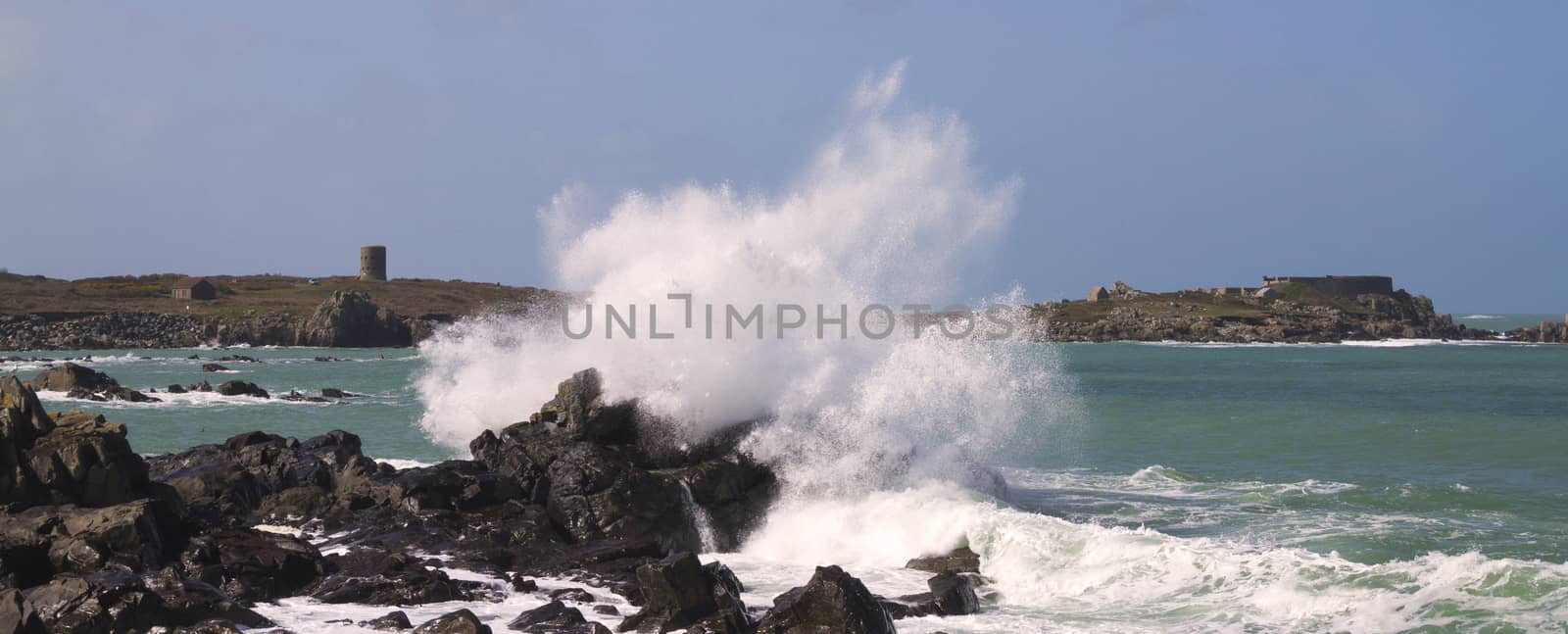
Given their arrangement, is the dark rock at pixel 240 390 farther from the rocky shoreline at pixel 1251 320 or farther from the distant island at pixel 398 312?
the rocky shoreline at pixel 1251 320

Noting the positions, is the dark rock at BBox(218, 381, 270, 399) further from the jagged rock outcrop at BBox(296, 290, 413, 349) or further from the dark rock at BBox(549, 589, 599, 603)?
the jagged rock outcrop at BBox(296, 290, 413, 349)

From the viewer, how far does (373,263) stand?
162 m

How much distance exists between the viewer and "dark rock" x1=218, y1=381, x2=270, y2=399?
45031 mm

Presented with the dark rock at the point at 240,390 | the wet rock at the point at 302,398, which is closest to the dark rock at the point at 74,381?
the dark rock at the point at 240,390

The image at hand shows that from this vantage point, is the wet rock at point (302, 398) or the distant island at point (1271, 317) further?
the distant island at point (1271, 317)

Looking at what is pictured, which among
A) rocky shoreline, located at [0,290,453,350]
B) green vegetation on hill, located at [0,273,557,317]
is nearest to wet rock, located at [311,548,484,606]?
rocky shoreline, located at [0,290,453,350]

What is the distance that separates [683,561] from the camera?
11.8m

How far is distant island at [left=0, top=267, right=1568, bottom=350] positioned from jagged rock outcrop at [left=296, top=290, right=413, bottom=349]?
3.4 inches

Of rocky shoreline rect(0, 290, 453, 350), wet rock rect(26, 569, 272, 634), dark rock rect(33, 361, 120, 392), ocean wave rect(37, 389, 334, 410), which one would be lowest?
ocean wave rect(37, 389, 334, 410)

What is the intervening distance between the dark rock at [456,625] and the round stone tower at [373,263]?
15614cm

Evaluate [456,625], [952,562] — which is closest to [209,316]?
[952,562]

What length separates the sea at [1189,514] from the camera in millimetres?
12812

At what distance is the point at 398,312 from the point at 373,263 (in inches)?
1694

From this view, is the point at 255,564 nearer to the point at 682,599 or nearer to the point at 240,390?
the point at 682,599
